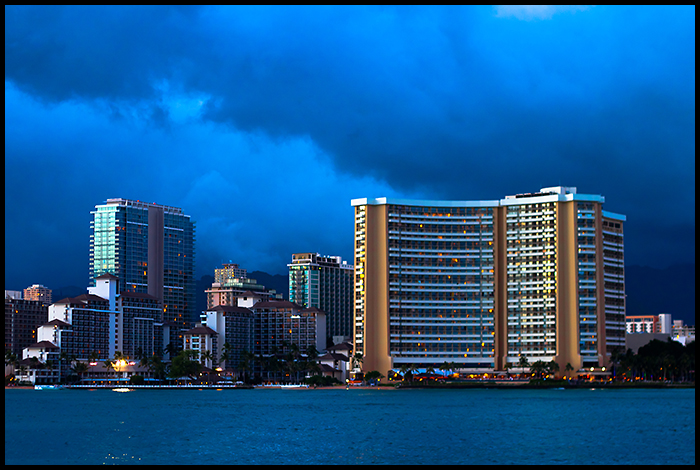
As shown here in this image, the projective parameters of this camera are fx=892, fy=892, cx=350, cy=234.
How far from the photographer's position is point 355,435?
77.8 m

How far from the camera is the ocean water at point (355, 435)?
60.6m

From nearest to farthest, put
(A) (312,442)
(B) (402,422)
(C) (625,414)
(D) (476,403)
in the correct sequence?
(A) (312,442) → (B) (402,422) → (C) (625,414) → (D) (476,403)

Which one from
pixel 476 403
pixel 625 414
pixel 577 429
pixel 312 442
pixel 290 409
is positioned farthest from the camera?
pixel 476 403

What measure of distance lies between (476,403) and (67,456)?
85.1m

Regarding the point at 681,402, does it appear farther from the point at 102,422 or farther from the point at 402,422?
the point at 102,422

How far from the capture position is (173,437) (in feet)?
249

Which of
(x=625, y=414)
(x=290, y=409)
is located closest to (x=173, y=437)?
(x=290, y=409)

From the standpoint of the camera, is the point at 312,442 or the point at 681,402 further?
the point at 681,402

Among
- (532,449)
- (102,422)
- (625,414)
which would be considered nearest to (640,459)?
(532,449)

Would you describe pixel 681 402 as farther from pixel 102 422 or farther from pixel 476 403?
pixel 102 422

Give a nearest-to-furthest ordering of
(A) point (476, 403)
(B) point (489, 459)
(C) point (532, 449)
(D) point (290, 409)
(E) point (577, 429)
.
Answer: (B) point (489, 459), (C) point (532, 449), (E) point (577, 429), (D) point (290, 409), (A) point (476, 403)

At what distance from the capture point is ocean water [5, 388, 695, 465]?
6062 cm

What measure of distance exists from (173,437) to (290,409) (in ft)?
162

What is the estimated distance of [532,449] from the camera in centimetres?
6581
